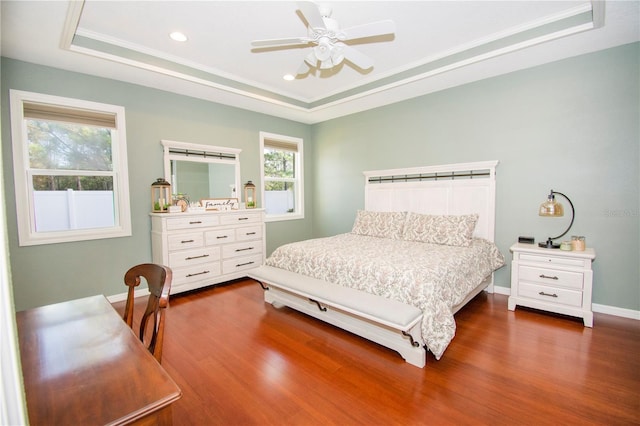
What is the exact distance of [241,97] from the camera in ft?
14.1

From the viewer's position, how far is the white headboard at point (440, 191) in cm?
380

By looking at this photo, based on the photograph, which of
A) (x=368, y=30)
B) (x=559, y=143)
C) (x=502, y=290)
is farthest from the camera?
(x=502, y=290)

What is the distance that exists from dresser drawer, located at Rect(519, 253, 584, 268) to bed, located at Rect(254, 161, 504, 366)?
0.39m

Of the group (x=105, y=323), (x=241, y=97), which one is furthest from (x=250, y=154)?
(x=105, y=323)

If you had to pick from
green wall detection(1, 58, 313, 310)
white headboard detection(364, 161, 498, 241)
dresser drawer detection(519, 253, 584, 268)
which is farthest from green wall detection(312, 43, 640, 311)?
green wall detection(1, 58, 313, 310)

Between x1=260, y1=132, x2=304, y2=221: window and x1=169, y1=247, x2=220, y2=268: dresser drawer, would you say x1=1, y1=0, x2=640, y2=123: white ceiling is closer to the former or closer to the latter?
x1=260, y1=132, x2=304, y2=221: window

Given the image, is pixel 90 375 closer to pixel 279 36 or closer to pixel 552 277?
pixel 279 36

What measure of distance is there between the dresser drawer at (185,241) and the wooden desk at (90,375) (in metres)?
2.36

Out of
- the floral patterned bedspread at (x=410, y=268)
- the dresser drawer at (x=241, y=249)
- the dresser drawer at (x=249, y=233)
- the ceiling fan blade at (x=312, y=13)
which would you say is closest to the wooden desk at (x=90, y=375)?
the floral patterned bedspread at (x=410, y=268)

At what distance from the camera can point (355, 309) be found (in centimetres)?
246

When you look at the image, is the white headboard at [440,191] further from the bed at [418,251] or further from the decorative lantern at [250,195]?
the decorative lantern at [250,195]

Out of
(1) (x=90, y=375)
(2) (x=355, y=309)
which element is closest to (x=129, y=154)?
(2) (x=355, y=309)

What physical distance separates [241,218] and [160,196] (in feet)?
3.58

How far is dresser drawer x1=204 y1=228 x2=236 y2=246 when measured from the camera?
4.06m
